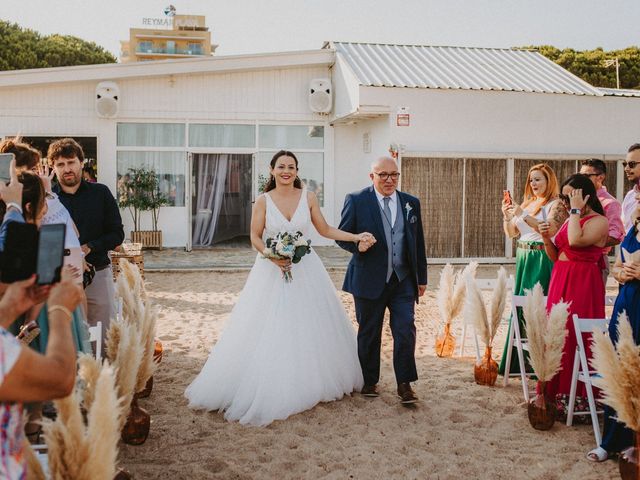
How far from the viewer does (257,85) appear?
55.1ft

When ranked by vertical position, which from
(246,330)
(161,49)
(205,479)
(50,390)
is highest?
(161,49)

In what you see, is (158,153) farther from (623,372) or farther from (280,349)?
(623,372)

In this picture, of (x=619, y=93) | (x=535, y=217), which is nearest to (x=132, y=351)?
(x=535, y=217)

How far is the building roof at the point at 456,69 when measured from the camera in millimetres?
15453

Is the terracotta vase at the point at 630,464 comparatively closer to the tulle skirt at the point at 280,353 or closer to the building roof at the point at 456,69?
the tulle skirt at the point at 280,353

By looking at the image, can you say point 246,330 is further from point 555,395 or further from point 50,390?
point 50,390

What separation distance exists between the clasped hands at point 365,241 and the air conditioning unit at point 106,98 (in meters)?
12.3

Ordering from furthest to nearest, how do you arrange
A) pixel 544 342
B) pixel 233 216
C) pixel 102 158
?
pixel 233 216
pixel 102 158
pixel 544 342

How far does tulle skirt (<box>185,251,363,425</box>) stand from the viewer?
16.8ft

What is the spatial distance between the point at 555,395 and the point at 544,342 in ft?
2.68

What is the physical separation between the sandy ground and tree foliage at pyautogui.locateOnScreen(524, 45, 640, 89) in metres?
39.0

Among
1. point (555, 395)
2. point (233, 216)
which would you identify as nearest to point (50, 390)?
point (555, 395)

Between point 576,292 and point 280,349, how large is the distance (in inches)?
95.0

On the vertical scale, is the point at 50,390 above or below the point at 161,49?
below
